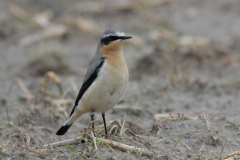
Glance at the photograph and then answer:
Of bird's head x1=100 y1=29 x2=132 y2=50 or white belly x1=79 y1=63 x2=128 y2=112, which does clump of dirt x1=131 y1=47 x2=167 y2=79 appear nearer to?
bird's head x1=100 y1=29 x2=132 y2=50

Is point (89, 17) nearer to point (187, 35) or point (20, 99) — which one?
point (187, 35)

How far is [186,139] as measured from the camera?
16.5 feet

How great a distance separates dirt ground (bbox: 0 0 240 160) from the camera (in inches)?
190

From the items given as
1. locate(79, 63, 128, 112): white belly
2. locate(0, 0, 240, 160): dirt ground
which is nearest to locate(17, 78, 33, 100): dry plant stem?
locate(0, 0, 240, 160): dirt ground

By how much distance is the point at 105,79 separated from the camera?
4.94m

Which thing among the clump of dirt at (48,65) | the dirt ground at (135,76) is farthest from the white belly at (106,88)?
the clump of dirt at (48,65)

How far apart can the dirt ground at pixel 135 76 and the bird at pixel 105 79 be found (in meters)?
0.37

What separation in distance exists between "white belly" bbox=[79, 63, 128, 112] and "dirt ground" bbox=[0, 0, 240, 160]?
1.16 feet

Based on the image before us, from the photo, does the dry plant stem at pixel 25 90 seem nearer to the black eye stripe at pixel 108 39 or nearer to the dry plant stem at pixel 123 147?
the black eye stripe at pixel 108 39

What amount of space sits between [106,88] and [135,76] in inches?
152

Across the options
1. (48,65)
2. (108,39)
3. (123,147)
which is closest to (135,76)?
(48,65)

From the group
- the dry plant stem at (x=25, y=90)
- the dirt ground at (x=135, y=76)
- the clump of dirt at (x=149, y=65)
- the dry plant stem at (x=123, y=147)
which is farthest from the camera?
the clump of dirt at (x=149, y=65)

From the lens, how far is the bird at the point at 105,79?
4.96 metres

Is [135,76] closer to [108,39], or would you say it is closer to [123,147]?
[108,39]
